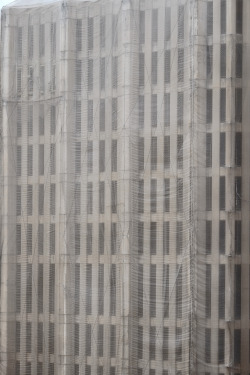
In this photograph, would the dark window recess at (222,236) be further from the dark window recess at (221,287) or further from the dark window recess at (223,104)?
the dark window recess at (223,104)

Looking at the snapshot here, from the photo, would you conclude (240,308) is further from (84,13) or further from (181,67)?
(84,13)

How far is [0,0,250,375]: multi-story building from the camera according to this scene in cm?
1546

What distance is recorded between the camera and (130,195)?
15586mm

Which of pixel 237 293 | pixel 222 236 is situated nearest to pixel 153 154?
pixel 222 236

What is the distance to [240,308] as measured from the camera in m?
15.7

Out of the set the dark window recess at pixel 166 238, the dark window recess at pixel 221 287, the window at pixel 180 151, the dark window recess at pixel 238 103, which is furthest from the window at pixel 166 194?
the dark window recess at pixel 238 103

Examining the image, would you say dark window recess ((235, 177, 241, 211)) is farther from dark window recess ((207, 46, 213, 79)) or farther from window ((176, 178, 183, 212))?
dark window recess ((207, 46, 213, 79))

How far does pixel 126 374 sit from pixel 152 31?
8.33 m

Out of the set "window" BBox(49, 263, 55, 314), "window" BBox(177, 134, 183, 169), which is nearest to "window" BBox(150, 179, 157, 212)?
"window" BBox(177, 134, 183, 169)

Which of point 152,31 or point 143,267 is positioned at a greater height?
point 152,31

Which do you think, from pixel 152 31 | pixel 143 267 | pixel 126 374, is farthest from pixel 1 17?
pixel 126 374

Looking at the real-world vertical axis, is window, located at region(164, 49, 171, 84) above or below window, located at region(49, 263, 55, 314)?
above

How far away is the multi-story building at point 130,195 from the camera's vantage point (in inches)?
609

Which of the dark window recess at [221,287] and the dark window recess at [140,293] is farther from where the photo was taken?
the dark window recess at [140,293]
